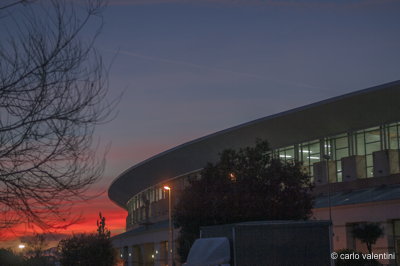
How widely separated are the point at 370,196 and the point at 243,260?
3147 centimetres

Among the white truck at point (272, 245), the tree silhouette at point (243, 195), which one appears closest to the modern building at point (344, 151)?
the tree silhouette at point (243, 195)

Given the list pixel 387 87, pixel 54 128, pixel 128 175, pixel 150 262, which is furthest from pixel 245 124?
pixel 54 128

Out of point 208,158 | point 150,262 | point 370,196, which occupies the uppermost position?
point 208,158

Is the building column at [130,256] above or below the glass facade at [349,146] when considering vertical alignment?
below

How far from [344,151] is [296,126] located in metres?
6.29

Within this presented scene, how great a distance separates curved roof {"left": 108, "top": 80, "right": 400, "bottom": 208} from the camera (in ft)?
196

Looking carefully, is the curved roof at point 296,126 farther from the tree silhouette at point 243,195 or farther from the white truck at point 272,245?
the white truck at point 272,245

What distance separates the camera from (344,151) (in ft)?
210

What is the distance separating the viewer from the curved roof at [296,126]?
59750 millimetres

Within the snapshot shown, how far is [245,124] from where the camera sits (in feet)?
239

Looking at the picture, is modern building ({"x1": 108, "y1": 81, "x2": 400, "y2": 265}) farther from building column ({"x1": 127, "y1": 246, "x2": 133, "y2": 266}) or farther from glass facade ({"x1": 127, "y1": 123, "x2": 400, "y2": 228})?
building column ({"x1": 127, "y1": 246, "x2": 133, "y2": 266})

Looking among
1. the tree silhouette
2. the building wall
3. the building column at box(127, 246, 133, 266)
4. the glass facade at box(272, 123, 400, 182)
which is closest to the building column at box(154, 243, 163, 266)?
the building column at box(127, 246, 133, 266)

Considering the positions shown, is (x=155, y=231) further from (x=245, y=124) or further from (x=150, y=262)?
(x=245, y=124)

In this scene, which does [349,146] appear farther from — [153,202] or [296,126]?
[153,202]
